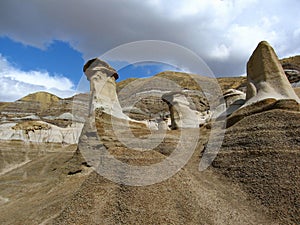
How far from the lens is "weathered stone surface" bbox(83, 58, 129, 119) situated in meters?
13.7

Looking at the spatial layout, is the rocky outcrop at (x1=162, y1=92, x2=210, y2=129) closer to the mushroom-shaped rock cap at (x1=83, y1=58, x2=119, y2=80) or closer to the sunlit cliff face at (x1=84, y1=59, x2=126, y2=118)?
the sunlit cliff face at (x1=84, y1=59, x2=126, y2=118)

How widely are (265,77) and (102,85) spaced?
318 inches

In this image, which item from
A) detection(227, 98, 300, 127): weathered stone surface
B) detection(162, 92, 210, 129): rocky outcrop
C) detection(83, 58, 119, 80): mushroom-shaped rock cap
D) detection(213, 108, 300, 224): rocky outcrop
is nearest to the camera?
detection(213, 108, 300, 224): rocky outcrop

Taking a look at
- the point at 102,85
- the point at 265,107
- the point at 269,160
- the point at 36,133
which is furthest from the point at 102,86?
the point at 36,133

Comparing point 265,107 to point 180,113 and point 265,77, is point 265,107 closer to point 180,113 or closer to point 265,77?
point 265,77

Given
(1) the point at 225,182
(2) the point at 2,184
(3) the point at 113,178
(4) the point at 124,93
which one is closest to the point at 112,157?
(3) the point at 113,178

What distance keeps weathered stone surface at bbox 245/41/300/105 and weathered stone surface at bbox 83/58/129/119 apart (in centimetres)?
667

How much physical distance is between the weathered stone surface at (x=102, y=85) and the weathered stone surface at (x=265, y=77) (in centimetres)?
667

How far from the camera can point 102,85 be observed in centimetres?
1418


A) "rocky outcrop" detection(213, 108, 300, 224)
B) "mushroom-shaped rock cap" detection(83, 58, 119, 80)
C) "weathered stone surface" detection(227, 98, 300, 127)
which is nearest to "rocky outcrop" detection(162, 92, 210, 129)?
"mushroom-shaped rock cap" detection(83, 58, 119, 80)

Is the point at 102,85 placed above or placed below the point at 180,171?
above

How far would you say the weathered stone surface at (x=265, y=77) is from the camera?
11711 millimetres

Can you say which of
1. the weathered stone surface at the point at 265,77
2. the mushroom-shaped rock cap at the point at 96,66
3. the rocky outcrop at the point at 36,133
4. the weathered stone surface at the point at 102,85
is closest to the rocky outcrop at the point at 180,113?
the weathered stone surface at the point at 102,85

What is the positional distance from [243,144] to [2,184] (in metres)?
12.6
